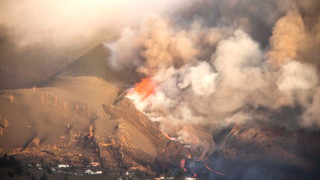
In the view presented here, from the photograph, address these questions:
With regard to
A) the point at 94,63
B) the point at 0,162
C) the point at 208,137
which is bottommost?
the point at 0,162

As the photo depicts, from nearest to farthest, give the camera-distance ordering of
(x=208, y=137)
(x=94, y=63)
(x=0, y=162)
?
(x=0, y=162) → (x=208, y=137) → (x=94, y=63)

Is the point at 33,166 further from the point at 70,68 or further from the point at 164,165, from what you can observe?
the point at 70,68

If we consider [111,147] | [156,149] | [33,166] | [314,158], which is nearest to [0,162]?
[33,166]

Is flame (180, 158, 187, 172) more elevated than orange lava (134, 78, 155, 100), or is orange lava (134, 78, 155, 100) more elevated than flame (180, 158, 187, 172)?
orange lava (134, 78, 155, 100)

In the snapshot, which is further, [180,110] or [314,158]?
[180,110]

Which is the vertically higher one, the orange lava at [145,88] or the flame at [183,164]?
the orange lava at [145,88]

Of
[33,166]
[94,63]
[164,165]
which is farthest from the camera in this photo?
[94,63]

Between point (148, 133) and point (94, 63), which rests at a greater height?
point (94, 63)
